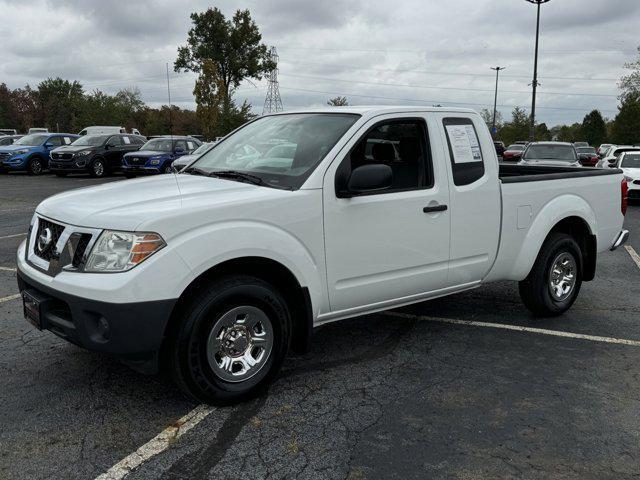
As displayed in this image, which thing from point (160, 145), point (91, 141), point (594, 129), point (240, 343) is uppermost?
point (594, 129)

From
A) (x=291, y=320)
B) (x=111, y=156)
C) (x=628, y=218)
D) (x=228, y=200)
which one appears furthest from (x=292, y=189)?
(x=111, y=156)

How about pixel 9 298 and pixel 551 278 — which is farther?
pixel 9 298

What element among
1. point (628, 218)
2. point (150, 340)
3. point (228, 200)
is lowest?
point (628, 218)

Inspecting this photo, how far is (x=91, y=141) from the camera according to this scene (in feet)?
75.0

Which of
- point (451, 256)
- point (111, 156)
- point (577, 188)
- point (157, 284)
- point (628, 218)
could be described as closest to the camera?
point (157, 284)

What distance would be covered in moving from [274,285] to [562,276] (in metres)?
2.99

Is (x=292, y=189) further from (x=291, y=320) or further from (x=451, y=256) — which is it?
(x=451, y=256)

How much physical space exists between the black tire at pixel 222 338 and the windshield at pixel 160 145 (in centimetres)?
1867

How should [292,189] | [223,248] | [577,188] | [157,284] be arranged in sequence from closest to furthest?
[157,284]
[223,248]
[292,189]
[577,188]

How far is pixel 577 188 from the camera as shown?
5.32 metres

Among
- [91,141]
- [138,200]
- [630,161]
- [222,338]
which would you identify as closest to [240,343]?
[222,338]

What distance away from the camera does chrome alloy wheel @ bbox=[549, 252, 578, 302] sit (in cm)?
530

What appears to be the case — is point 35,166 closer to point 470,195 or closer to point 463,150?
point 463,150

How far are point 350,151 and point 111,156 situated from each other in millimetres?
20647
